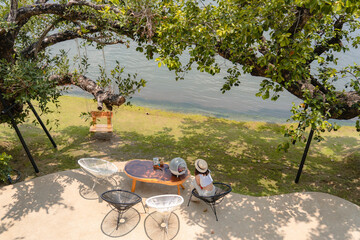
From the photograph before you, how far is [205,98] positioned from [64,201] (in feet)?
49.9

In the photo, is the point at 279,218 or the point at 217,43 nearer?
the point at 279,218

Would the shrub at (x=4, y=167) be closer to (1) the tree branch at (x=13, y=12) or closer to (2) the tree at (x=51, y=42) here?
(2) the tree at (x=51, y=42)

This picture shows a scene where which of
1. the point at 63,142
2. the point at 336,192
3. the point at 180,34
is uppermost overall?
the point at 180,34

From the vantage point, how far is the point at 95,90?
791 centimetres

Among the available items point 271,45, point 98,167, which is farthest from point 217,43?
point 98,167

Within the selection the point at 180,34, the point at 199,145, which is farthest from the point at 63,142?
the point at 180,34

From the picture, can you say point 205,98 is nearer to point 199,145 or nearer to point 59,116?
point 199,145

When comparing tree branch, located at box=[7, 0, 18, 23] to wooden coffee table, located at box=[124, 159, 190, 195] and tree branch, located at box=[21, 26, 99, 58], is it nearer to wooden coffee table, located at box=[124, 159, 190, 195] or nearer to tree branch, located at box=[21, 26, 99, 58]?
tree branch, located at box=[21, 26, 99, 58]

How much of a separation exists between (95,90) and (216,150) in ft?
19.1

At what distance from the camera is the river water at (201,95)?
18359mm

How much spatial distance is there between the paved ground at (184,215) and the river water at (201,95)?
1068cm

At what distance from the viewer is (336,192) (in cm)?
794

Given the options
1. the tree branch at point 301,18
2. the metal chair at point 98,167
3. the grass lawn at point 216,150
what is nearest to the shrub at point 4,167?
the grass lawn at point 216,150

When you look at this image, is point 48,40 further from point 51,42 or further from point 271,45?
point 271,45
